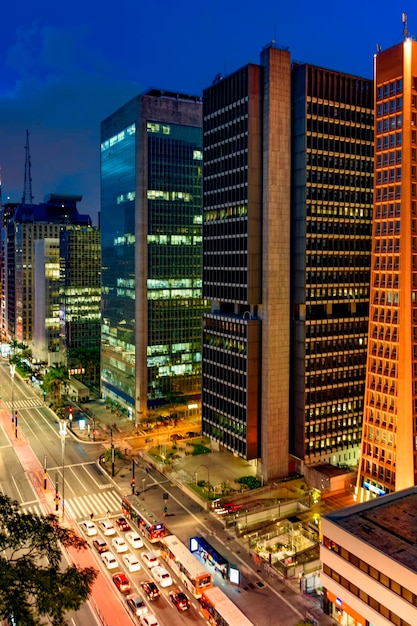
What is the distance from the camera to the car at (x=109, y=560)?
7150 centimetres

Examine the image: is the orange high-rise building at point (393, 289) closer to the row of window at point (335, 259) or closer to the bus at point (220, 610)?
the row of window at point (335, 259)

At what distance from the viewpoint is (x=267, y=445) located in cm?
9931

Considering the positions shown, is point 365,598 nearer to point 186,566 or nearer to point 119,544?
point 186,566

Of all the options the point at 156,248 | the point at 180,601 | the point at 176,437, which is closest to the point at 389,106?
the point at 156,248

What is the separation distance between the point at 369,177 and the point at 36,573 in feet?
311

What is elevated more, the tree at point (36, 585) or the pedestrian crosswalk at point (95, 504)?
the tree at point (36, 585)

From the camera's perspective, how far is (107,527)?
81.6m

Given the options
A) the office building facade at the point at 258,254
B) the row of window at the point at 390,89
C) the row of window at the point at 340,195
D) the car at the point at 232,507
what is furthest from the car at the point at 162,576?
the row of window at the point at 390,89

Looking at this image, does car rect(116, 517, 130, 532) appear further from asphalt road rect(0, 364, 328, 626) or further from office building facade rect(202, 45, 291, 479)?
office building facade rect(202, 45, 291, 479)

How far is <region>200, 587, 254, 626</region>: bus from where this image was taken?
189ft

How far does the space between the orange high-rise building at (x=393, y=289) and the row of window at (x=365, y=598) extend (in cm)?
2533

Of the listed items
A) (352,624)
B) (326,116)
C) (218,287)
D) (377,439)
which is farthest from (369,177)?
(352,624)

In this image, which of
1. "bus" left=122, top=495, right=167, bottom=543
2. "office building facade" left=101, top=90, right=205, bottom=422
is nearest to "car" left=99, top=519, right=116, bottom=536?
"bus" left=122, top=495, right=167, bottom=543

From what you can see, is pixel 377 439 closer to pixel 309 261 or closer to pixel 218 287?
pixel 309 261
